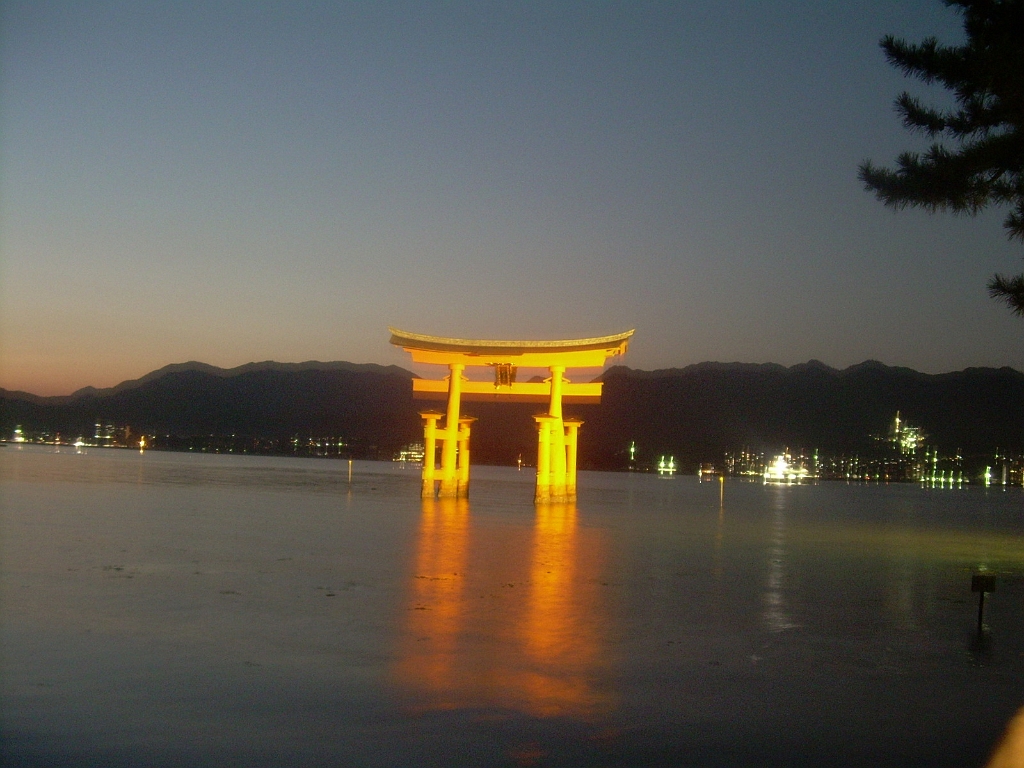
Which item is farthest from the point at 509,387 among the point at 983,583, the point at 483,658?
the point at 483,658

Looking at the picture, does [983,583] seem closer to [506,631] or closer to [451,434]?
[506,631]

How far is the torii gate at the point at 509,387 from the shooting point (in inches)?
1287

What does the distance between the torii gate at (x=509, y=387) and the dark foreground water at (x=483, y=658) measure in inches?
591

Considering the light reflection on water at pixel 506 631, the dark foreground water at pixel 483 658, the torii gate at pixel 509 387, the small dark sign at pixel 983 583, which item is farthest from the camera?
the torii gate at pixel 509 387

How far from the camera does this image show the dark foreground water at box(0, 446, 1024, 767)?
17.7ft

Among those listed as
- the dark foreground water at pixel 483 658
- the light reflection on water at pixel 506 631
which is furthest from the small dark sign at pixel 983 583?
the light reflection on water at pixel 506 631

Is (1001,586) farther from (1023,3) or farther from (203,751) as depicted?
(203,751)

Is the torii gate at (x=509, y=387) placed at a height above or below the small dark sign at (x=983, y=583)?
above

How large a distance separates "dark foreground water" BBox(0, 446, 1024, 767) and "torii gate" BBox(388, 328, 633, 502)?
49.2 feet

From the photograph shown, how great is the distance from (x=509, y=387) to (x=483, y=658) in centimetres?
2706

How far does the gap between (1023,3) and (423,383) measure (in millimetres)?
26218

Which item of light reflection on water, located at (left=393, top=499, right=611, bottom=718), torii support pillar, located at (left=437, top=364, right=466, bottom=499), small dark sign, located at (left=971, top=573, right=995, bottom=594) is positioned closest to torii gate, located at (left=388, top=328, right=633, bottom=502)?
torii support pillar, located at (left=437, top=364, right=466, bottom=499)

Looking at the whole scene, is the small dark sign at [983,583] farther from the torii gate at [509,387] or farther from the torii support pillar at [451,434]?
the torii support pillar at [451,434]

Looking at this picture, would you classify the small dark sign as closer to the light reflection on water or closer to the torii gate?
the light reflection on water
